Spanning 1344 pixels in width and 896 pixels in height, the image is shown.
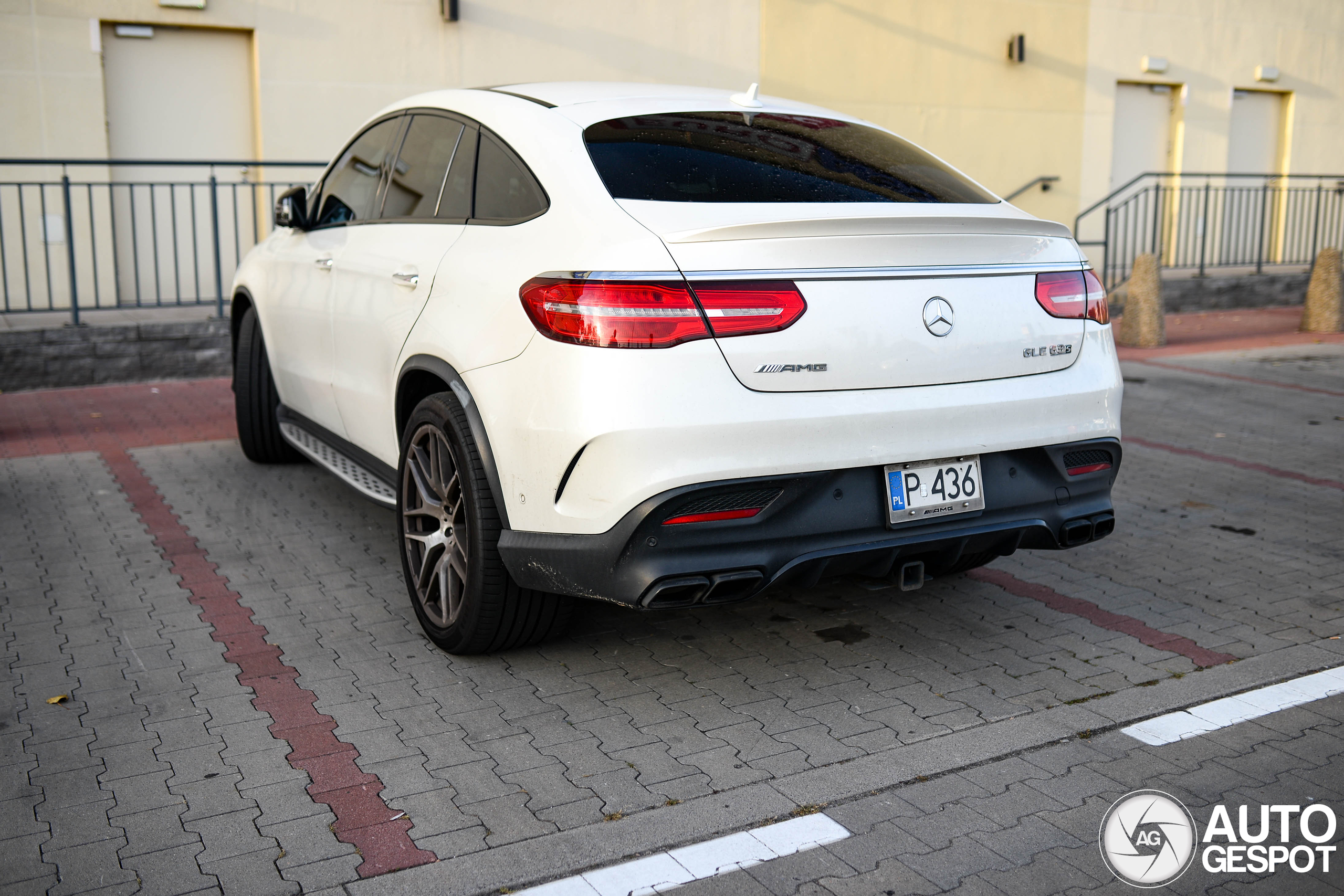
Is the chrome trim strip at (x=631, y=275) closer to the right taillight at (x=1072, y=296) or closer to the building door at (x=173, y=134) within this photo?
the right taillight at (x=1072, y=296)

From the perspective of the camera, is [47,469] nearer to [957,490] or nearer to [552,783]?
[552,783]

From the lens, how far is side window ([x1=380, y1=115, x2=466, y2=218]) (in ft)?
14.1

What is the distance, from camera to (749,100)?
428cm

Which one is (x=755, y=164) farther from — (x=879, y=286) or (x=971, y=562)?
(x=971, y=562)

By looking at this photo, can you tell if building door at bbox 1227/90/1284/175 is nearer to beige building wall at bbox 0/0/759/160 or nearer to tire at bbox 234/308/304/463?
beige building wall at bbox 0/0/759/160

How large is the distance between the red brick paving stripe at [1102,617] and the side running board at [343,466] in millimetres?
2303

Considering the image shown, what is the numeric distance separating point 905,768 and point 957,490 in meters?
0.79

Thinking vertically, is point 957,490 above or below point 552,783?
above

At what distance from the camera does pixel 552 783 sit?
3.11 meters

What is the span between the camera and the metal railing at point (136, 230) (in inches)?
391

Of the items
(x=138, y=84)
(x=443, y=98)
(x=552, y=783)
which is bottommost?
(x=552, y=783)

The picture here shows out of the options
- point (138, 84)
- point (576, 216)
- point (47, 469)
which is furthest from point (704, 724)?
point (138, 84)

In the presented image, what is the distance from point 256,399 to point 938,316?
4.05 meters

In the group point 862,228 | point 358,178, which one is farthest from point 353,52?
point 862,228
